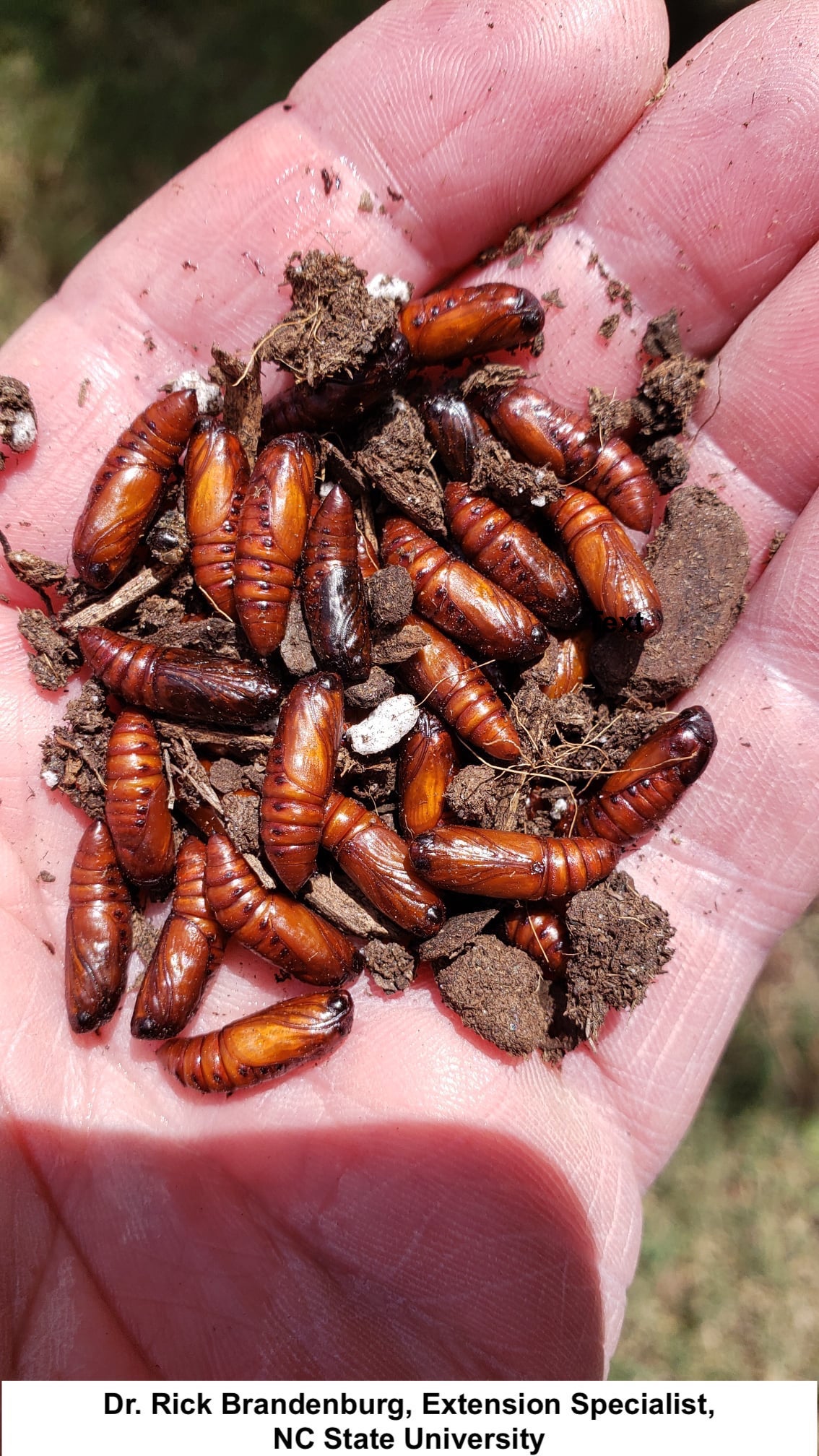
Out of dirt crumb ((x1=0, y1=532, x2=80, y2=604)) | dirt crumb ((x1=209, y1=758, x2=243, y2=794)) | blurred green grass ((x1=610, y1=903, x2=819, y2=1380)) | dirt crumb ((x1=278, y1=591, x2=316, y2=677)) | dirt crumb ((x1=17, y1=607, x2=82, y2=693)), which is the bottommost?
blurred green grass ((x1=610, y1=903, x2=819, y2=1380))

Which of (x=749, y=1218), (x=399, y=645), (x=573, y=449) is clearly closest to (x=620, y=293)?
(x=573, y=449)

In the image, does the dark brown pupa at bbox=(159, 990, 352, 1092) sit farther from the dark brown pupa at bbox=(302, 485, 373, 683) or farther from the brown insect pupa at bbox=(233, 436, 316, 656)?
the brown insect pupa at bbox=(233, 436, 316, 656)

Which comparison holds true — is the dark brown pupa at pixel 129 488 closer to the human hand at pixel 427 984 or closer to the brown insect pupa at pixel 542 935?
the human hand at pixel 427 984

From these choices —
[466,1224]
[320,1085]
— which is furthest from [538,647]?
[466,1224]

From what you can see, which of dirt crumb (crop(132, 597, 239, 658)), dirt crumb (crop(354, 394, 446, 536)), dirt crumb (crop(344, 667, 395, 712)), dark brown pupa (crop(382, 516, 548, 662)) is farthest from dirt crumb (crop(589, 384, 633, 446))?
dirt crumb (crop(132, 597, 239, 658))

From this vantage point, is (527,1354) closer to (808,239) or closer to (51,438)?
(51,438)

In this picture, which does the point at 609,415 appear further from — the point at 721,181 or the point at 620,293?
the point at 721,181
